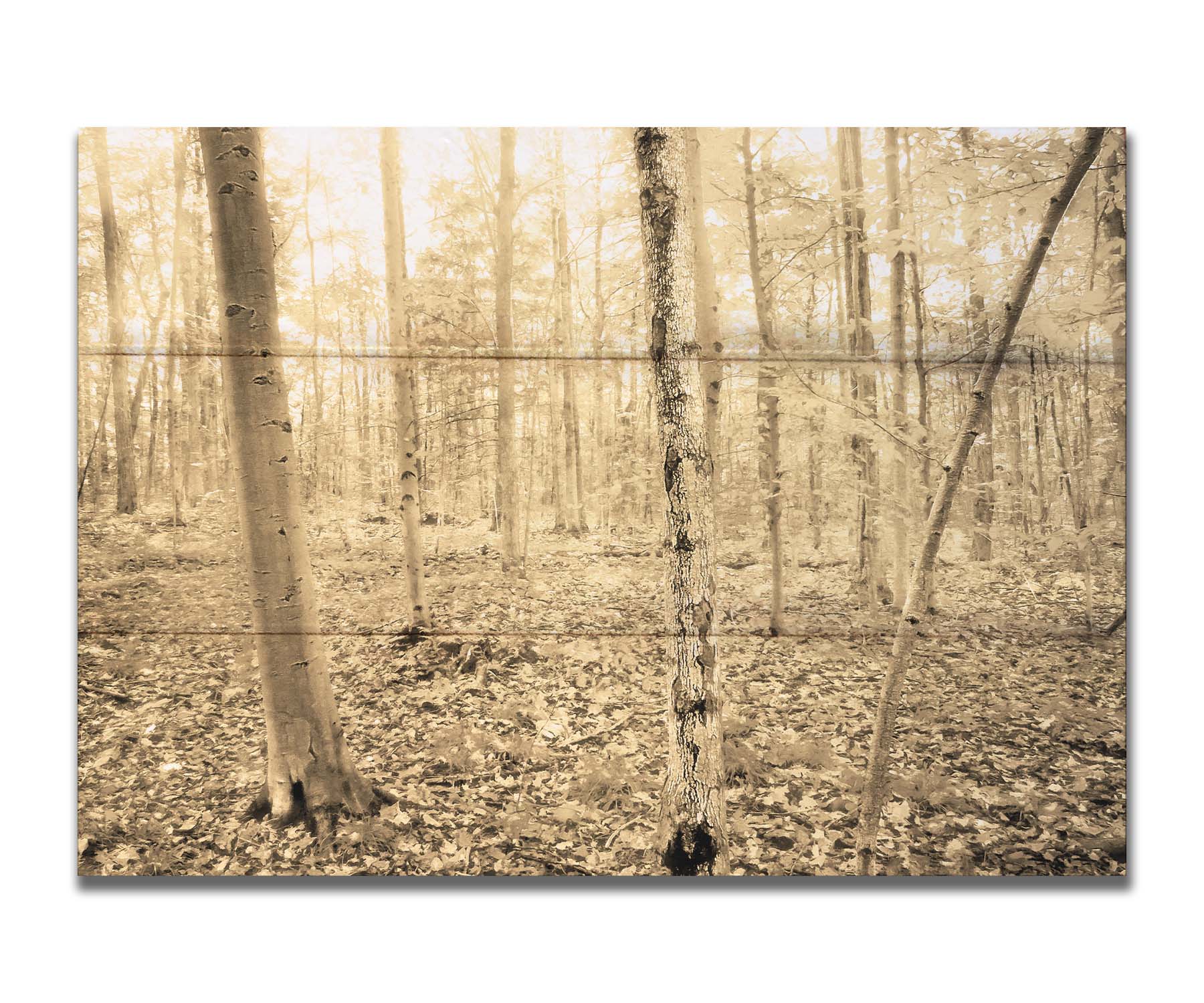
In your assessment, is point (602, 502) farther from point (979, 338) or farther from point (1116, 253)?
point (1116, 253)

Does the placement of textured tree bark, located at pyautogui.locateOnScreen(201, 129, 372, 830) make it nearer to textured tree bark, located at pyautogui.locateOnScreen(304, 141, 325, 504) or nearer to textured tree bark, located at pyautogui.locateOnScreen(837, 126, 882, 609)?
textured tree bark, located at pyautogui.locateOnScreen(304, 141, 325, 504)

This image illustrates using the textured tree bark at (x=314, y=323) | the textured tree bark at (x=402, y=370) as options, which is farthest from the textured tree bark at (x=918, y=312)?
the textured tree bark at (x=314, y=323)

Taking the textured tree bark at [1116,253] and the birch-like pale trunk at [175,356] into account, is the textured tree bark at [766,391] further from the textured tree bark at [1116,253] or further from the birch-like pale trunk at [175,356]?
the birch-like pale trunk at [175,356]

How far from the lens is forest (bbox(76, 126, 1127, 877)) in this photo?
620 inches

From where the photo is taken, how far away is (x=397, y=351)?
15.8 metres

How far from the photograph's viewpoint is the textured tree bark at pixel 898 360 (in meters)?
15.8

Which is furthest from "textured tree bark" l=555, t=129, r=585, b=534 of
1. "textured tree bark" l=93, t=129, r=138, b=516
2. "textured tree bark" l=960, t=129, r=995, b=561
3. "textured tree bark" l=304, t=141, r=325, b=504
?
"textured tree bark" l=93, t=129, r=138, b=516

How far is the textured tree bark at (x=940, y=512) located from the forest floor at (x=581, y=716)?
0.07 m

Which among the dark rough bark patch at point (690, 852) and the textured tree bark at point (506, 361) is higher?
the textured tree bark at point (506, 361)

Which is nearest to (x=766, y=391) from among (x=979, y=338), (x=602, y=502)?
(x=602, y=502)

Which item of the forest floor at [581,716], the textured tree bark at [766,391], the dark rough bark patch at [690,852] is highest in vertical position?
the textured tree bark at [766,391]
